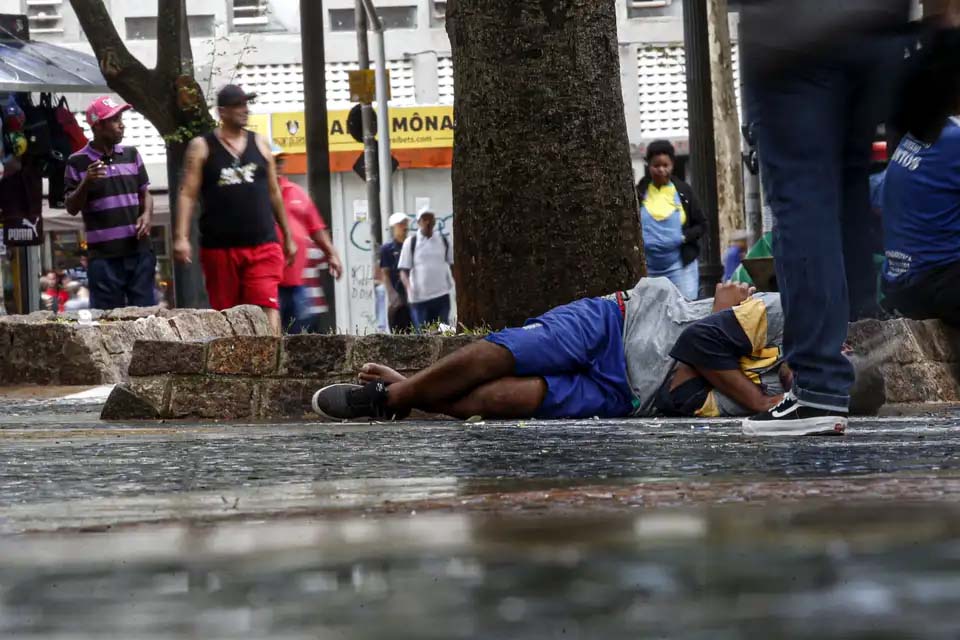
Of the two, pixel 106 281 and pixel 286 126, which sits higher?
pixel 286 126

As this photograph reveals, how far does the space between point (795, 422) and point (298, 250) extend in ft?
24.1

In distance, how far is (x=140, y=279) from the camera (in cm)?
1279

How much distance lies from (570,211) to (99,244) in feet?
18.1

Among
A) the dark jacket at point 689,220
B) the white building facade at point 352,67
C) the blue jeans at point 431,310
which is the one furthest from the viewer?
the white building facade at point 352,67

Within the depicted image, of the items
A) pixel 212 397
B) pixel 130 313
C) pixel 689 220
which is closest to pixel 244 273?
pixel 130 313

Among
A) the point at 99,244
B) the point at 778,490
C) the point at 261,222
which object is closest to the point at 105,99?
the point at 99,244

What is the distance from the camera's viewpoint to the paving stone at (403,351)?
7.38 m

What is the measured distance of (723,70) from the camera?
27641 millimetres

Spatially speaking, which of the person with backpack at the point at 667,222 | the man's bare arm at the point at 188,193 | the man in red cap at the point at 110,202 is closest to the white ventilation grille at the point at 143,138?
the person with backpack at the point at 667,222

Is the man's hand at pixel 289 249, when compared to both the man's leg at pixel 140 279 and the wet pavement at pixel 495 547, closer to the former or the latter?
the man's leg at pixel 140 279

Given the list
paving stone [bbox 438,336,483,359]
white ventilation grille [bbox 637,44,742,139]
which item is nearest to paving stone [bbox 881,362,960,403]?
paving stone [bbox 438,336,483,359]

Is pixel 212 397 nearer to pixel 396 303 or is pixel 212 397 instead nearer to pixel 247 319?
pixel 247 319

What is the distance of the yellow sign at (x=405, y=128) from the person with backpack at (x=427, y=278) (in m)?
17.6

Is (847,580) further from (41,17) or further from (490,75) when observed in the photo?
(41,17)
